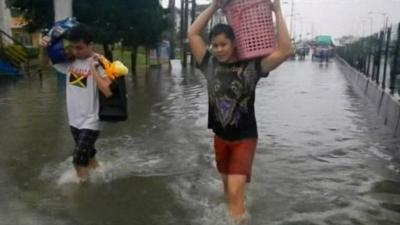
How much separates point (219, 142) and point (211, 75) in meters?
0.53

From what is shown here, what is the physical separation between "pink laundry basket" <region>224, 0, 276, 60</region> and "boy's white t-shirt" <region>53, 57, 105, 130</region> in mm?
1839

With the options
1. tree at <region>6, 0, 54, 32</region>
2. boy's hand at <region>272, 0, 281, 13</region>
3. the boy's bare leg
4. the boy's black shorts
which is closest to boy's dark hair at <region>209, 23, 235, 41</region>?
boy's hand at <region>272, 0, 281, 13</region>

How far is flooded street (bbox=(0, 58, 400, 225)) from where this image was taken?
5.02 meters

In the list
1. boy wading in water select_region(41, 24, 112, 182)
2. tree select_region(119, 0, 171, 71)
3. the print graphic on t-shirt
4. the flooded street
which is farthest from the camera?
tree select_region(119, 0, 171, 71)

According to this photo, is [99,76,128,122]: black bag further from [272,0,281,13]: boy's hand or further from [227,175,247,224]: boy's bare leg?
[272,0,281,13]: boy's hand

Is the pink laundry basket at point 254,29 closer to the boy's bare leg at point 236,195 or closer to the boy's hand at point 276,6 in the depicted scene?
the boy's hand at point 276,6

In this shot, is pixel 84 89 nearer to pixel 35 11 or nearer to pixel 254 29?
pixel 254 29

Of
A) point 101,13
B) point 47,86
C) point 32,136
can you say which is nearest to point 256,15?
point 32,136

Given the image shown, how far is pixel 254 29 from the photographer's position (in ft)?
14.0

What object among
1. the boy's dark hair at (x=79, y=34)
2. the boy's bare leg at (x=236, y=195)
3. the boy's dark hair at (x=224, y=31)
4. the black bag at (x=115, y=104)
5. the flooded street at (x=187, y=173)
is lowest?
the flooded street at (x=187, y=173)

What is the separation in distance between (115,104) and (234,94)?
1618 mm

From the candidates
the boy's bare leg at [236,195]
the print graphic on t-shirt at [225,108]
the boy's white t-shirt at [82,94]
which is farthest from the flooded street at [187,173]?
the print graphic on t-shirt at [225,108]

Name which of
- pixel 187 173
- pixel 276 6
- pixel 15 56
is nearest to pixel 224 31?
pixel 276 6

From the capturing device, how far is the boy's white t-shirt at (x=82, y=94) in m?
5.61
